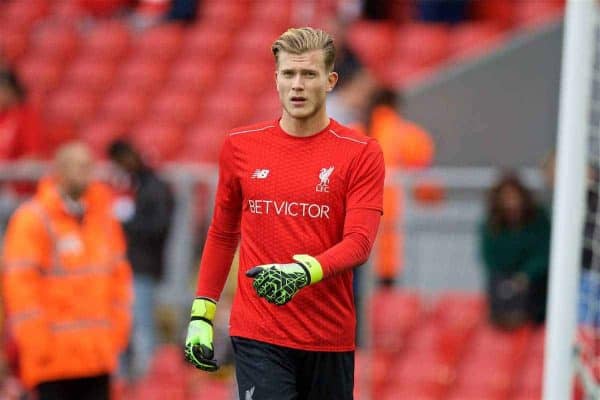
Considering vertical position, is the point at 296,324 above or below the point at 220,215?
below

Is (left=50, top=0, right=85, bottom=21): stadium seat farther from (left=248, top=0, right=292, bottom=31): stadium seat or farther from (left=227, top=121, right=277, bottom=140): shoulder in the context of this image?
(left=227, top=121, right=277, bottom=140): shoulder

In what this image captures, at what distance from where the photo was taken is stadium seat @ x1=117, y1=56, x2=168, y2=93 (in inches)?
614

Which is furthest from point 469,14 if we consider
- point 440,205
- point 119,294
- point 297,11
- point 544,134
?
point 119,294

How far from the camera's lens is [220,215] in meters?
5.52

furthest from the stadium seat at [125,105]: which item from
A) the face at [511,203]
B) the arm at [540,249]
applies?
the arm at [540,249]

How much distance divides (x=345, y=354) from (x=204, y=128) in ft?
30.0

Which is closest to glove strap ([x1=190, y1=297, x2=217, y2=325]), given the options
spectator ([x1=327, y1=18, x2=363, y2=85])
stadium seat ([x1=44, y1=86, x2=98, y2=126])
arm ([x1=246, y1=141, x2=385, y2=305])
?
arm ([x1=246, y1=141, x2=385, y2=305])

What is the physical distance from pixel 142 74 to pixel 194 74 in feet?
2.08

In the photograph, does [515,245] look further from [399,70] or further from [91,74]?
[91,74]

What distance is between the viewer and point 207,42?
1582 cm

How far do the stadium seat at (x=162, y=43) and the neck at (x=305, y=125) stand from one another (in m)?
10.5

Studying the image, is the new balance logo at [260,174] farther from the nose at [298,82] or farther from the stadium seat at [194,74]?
the stadium seat at [194,74]

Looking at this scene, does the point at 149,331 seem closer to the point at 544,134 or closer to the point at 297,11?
the point at 544,134

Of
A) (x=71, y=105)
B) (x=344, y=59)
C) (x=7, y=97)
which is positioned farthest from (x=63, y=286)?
(x=71, y=105)
